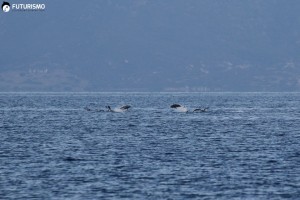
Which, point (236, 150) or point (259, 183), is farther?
point (236, 150)

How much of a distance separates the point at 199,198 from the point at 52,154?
79.6 feet

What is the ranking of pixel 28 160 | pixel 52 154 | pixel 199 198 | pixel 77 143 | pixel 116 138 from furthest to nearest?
pixel 116 138 < pixel 77 143 < pixel 52 154 < pixel 28 160 < pixel 199 198

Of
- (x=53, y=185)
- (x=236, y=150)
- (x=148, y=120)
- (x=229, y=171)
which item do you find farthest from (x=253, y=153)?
(x=148, y=120)

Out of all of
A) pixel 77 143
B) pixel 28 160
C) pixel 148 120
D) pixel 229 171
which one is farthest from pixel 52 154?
pixel 148 120

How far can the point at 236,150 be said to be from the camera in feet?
268

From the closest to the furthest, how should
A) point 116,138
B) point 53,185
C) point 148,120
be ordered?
1. point 53,185
2. point 116,138
3. point 148,120

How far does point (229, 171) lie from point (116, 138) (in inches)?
1229

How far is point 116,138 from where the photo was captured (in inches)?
3797

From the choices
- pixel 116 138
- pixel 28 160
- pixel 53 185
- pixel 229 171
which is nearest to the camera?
pixel 53 185

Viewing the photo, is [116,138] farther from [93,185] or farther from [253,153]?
[93,185]

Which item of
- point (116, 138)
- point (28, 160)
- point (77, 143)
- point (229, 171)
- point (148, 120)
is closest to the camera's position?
point (229, 171)

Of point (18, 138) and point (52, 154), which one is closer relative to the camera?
point (52, 154)

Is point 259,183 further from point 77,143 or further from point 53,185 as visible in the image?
point 77,143

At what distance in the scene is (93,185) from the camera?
60094 mm
